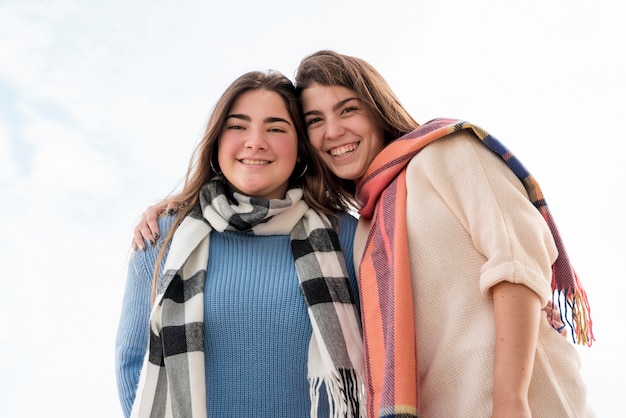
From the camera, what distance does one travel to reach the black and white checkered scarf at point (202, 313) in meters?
1.81

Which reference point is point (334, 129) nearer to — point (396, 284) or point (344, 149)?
point (344, 149)

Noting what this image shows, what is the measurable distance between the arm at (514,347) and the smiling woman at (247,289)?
1.83 feet

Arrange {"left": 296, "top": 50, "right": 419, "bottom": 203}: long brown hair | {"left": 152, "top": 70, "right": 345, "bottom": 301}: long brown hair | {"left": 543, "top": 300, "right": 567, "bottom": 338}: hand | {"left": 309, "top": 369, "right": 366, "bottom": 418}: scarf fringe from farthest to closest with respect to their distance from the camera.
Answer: {"left": 152, "top": 70, "right": 345, "bottom": 301}: long brown hair
{"left": 296, "top": 50, "right": 419, "bottom": 203}: long brown hair
{"left": 309, "top": 369, "right": 366, "bottom": 418}: scarf fringe
{"left": 543, "top": 300, "right": 567, "bottom": 338}: hand

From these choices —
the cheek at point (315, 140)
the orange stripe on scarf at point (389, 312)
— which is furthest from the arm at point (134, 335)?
the orange stripe on scarf at point (389, 312)

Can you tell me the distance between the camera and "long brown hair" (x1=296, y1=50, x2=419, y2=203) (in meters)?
1.95

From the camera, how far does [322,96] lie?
6.59 ft

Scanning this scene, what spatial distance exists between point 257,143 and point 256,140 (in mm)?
15

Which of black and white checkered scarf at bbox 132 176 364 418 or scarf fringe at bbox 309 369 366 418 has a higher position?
black and white checkered scarf at bbox 132 176 364 418

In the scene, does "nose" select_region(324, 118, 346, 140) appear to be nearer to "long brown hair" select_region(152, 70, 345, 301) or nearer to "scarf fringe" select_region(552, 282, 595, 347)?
"long brown hair" select_region(152, 70, 345, 301)

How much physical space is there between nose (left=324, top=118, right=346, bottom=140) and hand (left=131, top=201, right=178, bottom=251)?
63 centimetres

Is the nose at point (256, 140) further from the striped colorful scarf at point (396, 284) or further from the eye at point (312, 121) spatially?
the striped colorful scarf at point (396, 284)

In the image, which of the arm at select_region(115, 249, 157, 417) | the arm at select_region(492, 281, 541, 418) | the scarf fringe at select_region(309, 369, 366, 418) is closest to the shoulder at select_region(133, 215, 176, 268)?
the arm at select_region(115, 249, 157, 417)

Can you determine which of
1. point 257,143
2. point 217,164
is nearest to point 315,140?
point 257,143

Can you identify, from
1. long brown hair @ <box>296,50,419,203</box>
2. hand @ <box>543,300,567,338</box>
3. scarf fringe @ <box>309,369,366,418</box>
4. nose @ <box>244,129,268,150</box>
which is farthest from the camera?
nose @ <box>244,129,268,150</box>
